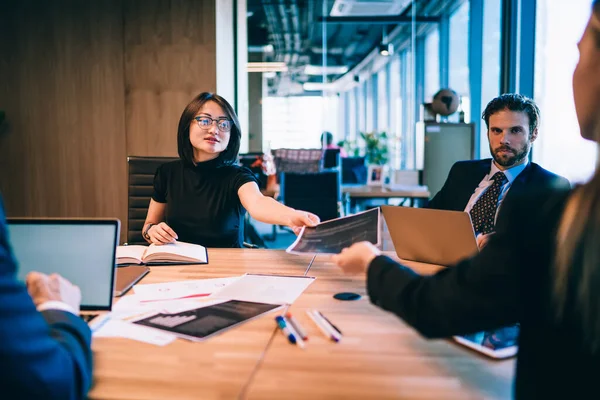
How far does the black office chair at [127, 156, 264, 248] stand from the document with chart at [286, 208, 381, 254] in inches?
49.9

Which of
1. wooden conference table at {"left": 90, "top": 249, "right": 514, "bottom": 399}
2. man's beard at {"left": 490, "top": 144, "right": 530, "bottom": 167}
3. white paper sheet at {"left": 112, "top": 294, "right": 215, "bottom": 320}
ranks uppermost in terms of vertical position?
man's beard at {"left": 490, "top": 144, "right": 530, "bottom": 167}

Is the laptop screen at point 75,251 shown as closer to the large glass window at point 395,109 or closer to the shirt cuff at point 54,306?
the shirt cuff at point 54,306

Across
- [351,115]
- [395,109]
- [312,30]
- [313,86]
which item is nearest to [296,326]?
[312,30]

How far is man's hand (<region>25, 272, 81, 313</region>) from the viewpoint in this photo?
1.06 meters

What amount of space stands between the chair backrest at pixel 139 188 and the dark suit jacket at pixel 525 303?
7.14ft

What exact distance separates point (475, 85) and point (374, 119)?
7.91 m

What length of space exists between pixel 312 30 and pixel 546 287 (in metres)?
11.1

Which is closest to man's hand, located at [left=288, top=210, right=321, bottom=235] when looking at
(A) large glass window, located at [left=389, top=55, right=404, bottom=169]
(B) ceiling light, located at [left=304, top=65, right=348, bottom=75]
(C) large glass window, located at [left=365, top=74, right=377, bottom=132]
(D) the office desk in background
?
(D) the office desk in background

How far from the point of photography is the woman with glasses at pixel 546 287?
75cm

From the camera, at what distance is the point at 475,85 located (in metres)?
6.96

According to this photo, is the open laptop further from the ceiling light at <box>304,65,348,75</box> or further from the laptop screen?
the ceiling light at <box>304,65,348,75</box>

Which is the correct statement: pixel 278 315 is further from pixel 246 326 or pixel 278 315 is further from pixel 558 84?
pixel 558 84

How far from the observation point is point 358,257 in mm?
1147

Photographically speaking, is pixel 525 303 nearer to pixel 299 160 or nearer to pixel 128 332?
pixel 128 332
